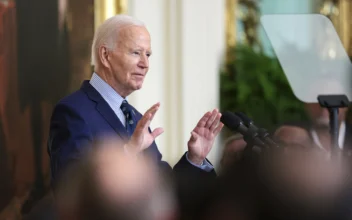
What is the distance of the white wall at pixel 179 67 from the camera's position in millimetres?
5355

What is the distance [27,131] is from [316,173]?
386cm

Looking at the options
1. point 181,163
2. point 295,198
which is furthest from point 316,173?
point 181,163

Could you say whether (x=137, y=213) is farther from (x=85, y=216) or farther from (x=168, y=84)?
(x=168, y=84)

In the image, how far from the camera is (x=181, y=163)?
1631 millimetres

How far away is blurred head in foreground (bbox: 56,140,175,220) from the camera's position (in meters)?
0.62

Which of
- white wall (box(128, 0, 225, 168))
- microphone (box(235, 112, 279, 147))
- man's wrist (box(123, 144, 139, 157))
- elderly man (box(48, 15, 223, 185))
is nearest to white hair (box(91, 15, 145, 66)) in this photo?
elderly man (box(48, 15, 223, 185))

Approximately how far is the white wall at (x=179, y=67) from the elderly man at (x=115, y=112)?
10.5 ft

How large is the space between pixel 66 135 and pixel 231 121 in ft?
1.51

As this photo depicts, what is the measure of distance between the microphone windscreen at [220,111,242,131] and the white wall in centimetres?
338

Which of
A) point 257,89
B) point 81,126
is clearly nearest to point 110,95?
point 81,126

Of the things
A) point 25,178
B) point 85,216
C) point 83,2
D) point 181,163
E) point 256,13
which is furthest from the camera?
point 256,13

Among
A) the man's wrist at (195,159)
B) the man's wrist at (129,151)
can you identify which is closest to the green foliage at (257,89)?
the man's wrist at (195,159)

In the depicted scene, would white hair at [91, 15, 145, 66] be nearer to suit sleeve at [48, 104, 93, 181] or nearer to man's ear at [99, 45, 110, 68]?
man's ear at [99, 45, 110, 68]

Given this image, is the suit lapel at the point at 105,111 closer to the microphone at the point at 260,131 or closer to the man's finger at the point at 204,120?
the man's finger at the point at 204,120
